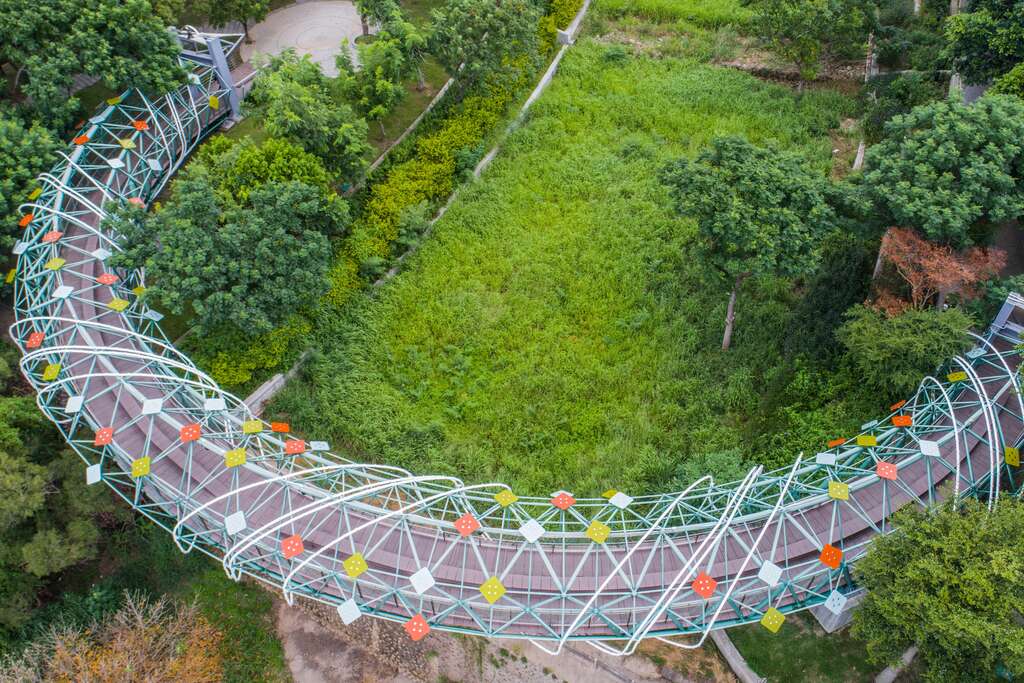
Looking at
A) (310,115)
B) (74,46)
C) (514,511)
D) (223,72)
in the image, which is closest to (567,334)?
(514,511)

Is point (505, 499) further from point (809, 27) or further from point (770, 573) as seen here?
point (809, 27)

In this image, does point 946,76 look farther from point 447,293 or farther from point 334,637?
point 334,637

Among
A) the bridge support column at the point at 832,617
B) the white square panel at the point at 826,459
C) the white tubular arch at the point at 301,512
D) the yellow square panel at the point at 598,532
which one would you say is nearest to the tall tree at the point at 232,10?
the white tubular arch at the point at 301,512

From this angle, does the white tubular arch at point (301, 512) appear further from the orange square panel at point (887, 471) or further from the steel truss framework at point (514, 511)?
the orange square panel at point (887, 471)

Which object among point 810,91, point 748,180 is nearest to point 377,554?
point 748,180

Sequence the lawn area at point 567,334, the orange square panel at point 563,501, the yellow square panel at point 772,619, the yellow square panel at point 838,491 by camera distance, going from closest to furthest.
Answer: the yellow square panel at point 772,619 → the yellow square panel at point 838,491 → the orange square panel at point 563,501 → the lawn area at point 567,334

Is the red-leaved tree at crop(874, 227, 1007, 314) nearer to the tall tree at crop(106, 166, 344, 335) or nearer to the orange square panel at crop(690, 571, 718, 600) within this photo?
the orange square panel at crop(690, 571, 718, 600)
